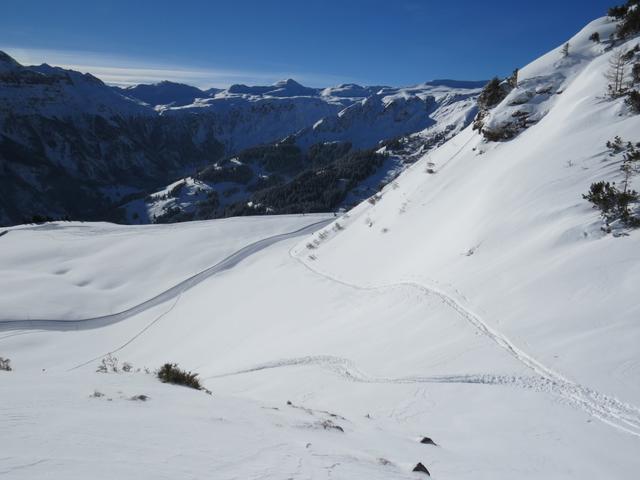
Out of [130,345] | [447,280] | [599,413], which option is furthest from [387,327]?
[130,345]

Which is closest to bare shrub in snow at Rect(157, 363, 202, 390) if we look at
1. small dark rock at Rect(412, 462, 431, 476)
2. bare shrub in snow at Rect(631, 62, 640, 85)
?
small dark rock at Rect(412, 462, 431, 476)

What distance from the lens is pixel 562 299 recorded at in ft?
41.4

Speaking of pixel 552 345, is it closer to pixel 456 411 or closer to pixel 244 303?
pixel 456 411

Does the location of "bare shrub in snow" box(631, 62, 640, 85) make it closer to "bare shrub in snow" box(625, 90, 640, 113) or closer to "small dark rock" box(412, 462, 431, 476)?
"bare shrub in snow" box(625, 90, 640, 113)

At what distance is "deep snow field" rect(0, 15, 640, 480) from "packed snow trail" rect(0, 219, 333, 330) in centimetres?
27

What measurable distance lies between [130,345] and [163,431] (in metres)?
24.1

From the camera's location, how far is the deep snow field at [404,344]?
22.0 feet

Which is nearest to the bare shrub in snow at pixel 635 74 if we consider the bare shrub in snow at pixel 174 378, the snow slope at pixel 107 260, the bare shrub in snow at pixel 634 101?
the bare shrub in snow at pixel 634 101

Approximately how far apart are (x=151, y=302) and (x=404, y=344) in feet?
88.9

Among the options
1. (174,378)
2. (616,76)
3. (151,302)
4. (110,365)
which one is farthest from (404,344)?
(151,302)

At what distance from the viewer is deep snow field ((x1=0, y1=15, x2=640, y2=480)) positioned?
6.71 metres

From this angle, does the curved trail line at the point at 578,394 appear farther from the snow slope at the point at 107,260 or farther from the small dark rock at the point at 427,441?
the snow slope at the point at 107,260

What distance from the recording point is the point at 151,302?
118 feet

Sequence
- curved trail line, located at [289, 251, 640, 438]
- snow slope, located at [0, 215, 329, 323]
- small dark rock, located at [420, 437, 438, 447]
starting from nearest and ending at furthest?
small dark rock, located at [420, 437, 438, 447] → curved trail line, located at [289, 251, 640, 438] → snow slope, located at [0, 215, 329, 323]
